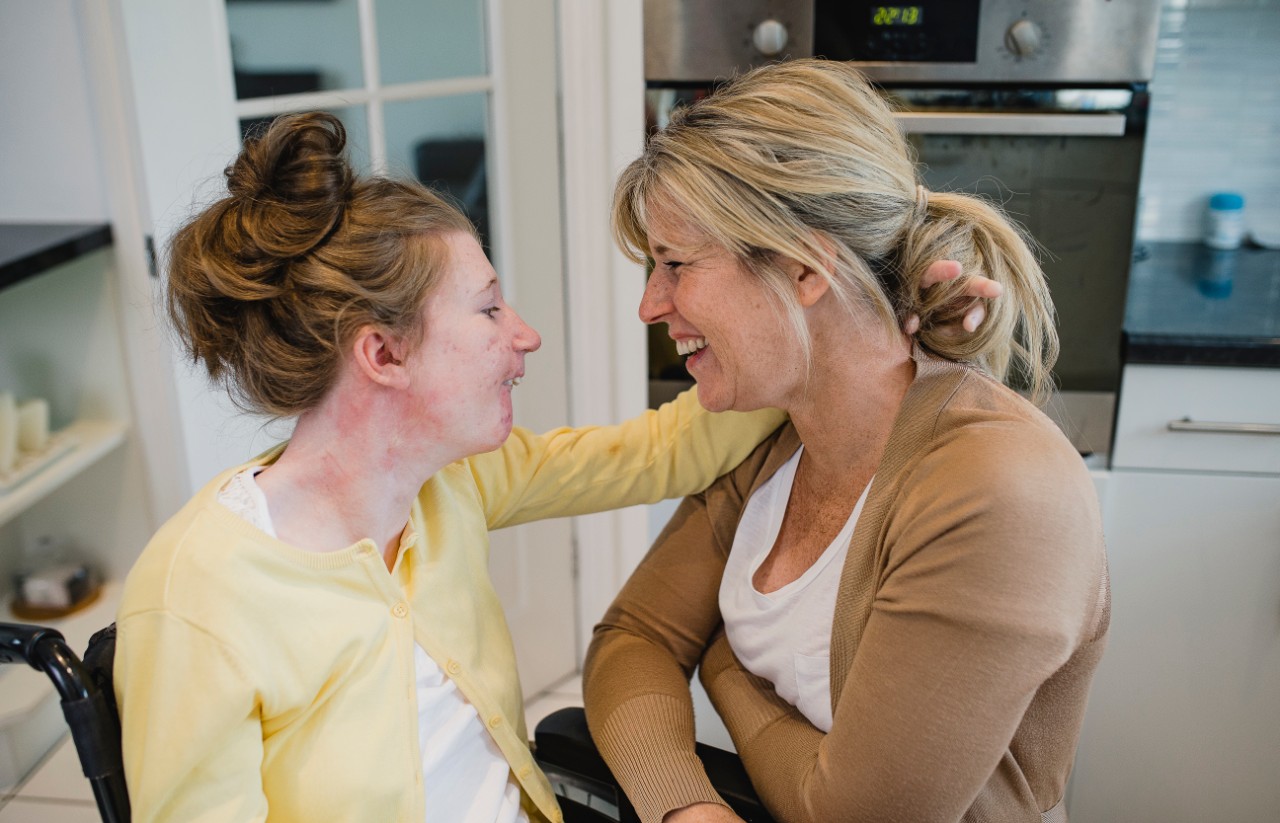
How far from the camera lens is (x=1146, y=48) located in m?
1.78

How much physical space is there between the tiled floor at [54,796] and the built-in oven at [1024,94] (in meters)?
1.54

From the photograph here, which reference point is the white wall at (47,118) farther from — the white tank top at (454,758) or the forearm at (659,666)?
the forearm at (659,666)

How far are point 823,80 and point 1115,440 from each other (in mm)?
1019

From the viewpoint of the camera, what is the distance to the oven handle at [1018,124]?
180 cm

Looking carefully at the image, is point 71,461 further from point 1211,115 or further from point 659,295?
point 1211,115

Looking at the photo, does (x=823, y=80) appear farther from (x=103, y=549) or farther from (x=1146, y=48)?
(x=103, y=549)

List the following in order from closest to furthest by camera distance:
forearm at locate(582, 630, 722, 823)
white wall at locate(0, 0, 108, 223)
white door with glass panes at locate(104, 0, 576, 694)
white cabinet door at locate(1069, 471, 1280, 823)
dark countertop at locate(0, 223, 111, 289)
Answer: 1. forearm at locate(582, 630, 722, 823)
2. white door with glass panes at locate(104, 0, 576, 694)
3. dark countertop at locate(0, 223, 111, 289)
4. white wall at locate(0, 0, 108, 223)
5. white cabinet door at locate(1069, 471, 1280, 823)

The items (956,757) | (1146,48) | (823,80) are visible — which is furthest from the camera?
(1146,48)

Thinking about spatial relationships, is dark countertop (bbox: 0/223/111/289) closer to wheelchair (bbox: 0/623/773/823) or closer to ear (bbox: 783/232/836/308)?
wheelchair (bbox: 0/623/773/823)

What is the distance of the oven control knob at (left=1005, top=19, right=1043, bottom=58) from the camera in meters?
1.79

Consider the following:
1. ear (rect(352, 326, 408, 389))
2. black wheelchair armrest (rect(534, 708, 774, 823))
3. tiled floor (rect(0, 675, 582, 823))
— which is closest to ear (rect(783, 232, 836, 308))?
ear (rect(352, 326, 408, 389))

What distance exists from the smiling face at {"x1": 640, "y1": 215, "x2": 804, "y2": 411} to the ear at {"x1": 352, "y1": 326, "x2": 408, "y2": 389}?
0.95 feet

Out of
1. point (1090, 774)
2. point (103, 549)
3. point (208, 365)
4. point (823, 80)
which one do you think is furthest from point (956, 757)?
point (103, 549)

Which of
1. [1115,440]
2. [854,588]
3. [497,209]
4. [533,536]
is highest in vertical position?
[497,209]
